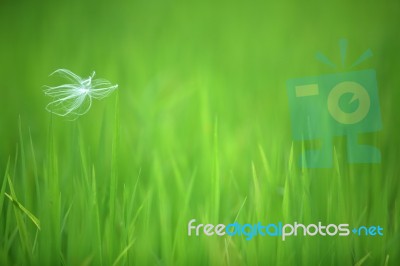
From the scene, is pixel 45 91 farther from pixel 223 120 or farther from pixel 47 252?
pixel 223 120

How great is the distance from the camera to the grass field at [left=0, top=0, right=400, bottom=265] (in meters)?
1.42

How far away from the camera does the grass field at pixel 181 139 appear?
142cm

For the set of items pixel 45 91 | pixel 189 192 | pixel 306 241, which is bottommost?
pixel 306 241

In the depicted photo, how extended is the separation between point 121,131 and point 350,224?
3.47 feet

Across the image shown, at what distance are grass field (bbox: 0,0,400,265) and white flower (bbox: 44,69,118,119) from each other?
3 cm

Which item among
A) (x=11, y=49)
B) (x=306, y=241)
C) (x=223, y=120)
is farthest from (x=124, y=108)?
(x=306, y=241)

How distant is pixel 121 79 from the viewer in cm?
147

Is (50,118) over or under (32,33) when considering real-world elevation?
under
